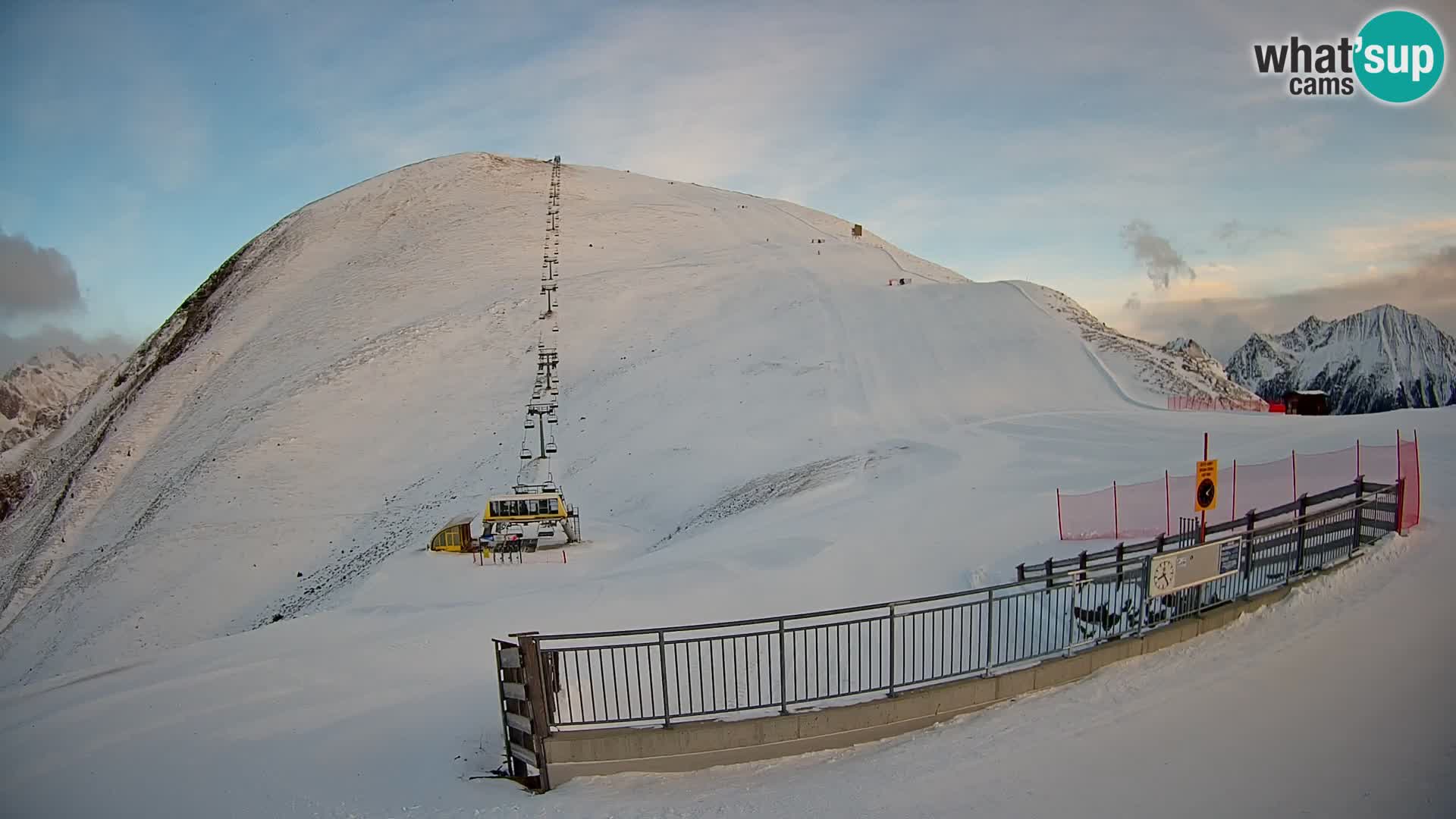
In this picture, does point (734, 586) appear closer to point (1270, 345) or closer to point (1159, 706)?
point (1159, 706)

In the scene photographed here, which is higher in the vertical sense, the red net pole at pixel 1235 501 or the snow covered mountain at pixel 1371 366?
the snow covered mountain at pixel 1371 366

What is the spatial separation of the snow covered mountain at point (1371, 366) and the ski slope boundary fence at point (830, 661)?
149072 mm

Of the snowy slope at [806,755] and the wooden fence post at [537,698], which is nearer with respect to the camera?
the snowy slope at [806,755]

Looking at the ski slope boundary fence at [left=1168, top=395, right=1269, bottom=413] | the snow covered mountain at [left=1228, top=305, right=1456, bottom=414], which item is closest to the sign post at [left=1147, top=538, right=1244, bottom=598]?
the ski slope boundary fence at [left=1168, top=395, right=1269, bottom=413]

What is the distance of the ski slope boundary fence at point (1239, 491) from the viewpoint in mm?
17356

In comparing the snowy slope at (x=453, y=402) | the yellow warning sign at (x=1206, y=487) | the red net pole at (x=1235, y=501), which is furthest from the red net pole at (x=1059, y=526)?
the yellow warning sign at (x=1206, y=487)

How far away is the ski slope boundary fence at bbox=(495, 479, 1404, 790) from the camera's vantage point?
901 cm

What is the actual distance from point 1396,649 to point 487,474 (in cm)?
3377

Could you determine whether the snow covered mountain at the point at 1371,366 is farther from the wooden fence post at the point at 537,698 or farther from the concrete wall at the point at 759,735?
the wooden fence post at the point at 537,698

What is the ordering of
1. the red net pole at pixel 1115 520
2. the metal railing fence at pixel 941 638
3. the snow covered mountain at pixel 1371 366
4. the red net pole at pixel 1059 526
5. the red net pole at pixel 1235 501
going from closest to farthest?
the metal railing fence at pixel 941 638 → the red net pole at pixel 1235 501 → the red net pole at pixel 1115 520 → the red net pole at pixel 1059 526 → the snow covered mountain at pixel 1371 366

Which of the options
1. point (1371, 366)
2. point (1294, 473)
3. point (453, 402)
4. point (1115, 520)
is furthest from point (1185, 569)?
point (1371, 366)

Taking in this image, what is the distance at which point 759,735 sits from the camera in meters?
9.09

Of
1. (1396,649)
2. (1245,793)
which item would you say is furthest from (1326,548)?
(1245,793)

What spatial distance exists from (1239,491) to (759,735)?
14.0m
